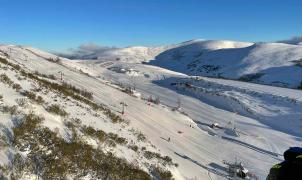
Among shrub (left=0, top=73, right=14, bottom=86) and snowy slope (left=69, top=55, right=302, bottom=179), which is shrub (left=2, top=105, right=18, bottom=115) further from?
snowy slope (left=69, top=55, right=302, bottom=179)

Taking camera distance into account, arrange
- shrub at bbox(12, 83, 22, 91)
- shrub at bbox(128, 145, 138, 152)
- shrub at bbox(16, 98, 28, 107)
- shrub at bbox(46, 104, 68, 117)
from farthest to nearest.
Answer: shrub at bbox(12, 83, 22, 91) → shrub at bbox(128, 145, 138, 152) → shrub at bbox(46, 104, 68, 117) → shrub at bbox(16, 98, 28, 107)

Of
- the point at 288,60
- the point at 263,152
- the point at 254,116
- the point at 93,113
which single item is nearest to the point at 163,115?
the point at 263,152

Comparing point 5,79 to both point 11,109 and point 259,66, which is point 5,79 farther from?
point 259,66

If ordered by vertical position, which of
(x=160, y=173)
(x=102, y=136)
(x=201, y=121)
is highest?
(x=102, y=136)

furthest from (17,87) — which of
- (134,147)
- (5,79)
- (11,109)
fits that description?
(134,147)

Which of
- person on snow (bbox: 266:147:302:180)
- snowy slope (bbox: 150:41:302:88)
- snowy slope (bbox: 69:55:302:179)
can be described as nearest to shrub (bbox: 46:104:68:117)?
person on snow (bbox: 266:147:302:180)

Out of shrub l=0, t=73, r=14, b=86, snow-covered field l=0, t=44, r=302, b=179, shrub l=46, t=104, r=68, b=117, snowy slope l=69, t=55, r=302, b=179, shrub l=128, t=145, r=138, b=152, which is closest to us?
shrub l=46, t=104, r=68, b=117
